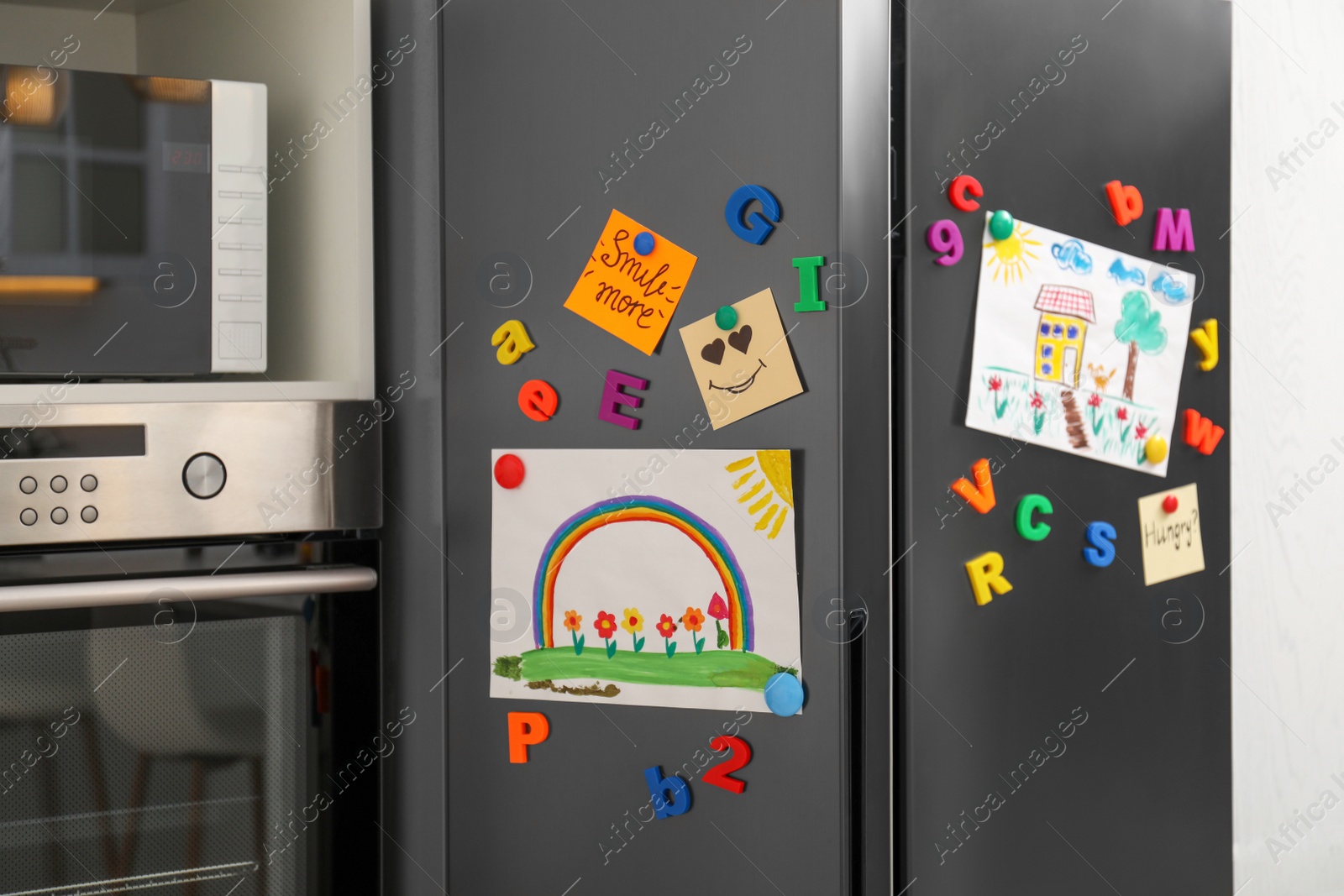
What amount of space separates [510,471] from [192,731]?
395mm

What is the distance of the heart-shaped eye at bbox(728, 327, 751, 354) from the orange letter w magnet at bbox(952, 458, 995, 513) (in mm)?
212

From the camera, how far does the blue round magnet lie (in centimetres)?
87

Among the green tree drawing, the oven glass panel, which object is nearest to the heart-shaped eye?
the green tree drawing

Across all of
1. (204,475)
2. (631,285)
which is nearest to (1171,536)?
(631,285)

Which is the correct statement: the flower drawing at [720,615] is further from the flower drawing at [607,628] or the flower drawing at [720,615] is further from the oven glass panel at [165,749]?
the oven glass panel at [165,749]

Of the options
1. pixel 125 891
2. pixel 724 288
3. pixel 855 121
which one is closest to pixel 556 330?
pixel 724 288

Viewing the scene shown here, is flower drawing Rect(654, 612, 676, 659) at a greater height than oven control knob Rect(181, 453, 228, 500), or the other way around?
oven control knob Rect(181, 453, 228, 500)

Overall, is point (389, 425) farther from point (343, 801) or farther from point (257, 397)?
point (343, 801)

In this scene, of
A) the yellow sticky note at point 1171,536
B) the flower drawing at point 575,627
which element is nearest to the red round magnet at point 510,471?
the flower drawing at point 575,627

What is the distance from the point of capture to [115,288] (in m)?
1.04

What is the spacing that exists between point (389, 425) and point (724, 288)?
1.35 ft

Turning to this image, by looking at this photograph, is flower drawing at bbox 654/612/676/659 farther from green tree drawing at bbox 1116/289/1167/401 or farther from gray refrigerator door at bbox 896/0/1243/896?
green tree drawing at bbox 1116/289/1167/401

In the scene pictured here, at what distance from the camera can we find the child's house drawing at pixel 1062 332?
0.94 m

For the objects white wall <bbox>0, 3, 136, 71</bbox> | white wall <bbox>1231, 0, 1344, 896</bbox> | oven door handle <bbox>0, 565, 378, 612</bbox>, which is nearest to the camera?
oven door handle <bbox>0, 565, 378, 612</bbox>
